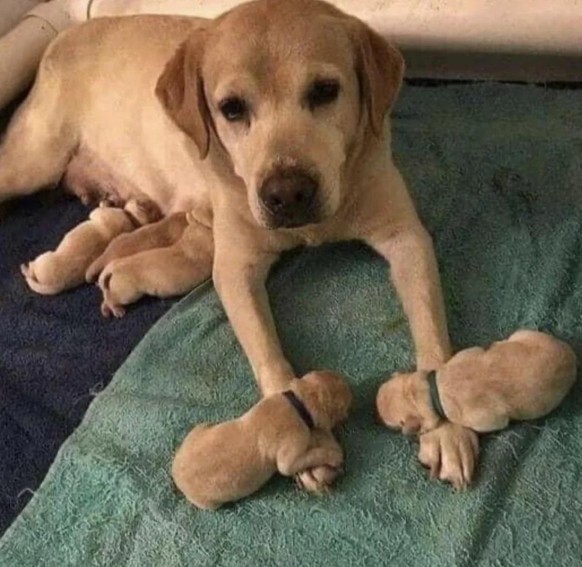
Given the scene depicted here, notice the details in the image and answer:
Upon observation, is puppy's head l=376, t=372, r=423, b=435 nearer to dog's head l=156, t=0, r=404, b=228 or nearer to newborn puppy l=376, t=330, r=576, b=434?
newborn puppy l=376, t=330, r=576, b=434

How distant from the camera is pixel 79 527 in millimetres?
1709

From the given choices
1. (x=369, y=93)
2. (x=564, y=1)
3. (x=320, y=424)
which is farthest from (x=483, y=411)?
(x=564, y=1)

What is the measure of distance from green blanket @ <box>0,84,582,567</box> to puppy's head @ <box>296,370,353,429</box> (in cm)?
7

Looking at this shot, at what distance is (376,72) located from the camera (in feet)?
6.23

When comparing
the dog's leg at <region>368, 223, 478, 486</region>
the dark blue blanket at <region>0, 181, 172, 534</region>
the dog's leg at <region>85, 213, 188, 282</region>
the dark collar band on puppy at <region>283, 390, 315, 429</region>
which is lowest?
the dark blue blanket at <region>0, 181, 172, 534</region>

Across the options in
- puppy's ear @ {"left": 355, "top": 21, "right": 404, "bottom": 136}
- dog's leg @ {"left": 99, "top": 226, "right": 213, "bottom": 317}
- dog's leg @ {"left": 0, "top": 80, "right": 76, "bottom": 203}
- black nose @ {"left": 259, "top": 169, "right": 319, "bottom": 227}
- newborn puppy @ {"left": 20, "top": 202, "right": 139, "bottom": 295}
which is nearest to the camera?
black nose @ {"left": 259, "top": 169, "right": 319, "bottom": 227}

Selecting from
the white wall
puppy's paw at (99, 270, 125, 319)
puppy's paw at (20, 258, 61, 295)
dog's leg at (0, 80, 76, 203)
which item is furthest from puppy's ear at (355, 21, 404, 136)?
the white wall

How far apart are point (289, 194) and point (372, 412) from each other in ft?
1.26

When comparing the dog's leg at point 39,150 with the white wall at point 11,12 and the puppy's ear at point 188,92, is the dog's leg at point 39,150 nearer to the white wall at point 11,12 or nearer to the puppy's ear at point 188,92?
the white wall at point 11,12

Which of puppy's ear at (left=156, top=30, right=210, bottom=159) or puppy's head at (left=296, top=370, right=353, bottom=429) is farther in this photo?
puppy's ear at (left=156, top=30, right=210, bottom=159)

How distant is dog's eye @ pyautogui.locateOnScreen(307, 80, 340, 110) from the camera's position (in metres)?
1.81

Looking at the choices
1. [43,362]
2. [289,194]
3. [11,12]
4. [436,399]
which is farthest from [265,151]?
[11,12]

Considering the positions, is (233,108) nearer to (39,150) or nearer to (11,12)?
(39,150)

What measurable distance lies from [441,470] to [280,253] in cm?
64
